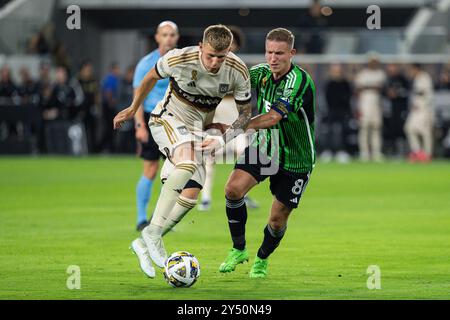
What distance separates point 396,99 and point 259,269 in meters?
20.8

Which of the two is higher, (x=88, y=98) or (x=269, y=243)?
(x=88, y=98)

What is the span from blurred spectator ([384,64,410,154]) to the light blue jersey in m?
16.6

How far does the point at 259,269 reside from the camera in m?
10.5

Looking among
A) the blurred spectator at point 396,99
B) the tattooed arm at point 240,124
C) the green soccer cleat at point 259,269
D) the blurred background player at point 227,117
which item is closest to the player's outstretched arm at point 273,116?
the tattooed arm at point 240,124

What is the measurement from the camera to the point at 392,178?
23.6m

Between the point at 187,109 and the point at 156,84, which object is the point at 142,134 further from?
the point at 187,109

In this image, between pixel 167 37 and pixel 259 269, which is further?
pixel 167 37

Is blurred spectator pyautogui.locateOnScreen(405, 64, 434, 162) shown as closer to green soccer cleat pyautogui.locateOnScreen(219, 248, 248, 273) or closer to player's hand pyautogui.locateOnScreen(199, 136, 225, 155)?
green soccer cleat pyautogui.locateOnScreen(219, 248, 248, 273)

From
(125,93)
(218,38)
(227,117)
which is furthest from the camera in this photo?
(125,93)

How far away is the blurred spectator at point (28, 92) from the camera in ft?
103

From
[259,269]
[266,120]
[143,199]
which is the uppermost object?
[266,120]

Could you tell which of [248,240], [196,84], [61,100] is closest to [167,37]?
[248,240]
